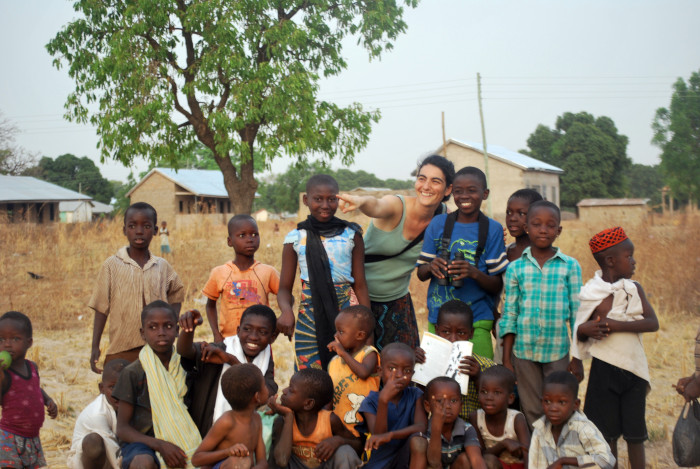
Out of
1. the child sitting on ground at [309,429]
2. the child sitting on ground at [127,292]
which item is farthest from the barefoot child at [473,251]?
the child sitting on ground at [127,292]

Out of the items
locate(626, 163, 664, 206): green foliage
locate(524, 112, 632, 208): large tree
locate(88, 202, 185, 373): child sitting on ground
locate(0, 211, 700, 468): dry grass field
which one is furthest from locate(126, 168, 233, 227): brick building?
locate(626, 163, 664, 206): green foliage

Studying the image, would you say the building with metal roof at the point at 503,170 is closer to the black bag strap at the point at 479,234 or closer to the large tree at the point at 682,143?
the large tree at the point at 682,143

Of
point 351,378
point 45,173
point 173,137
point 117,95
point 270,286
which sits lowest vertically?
point 351,378

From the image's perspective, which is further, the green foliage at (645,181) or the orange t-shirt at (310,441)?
the green foliage at (645,181)

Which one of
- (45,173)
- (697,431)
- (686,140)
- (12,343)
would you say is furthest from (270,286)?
(45,173)

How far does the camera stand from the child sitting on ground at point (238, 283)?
392 centimetres

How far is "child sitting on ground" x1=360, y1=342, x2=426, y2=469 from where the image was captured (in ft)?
9.98

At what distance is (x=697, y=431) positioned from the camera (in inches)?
125

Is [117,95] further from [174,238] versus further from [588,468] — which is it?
[588,468]

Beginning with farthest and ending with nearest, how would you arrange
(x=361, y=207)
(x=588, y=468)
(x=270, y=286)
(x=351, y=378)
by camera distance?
(x=270, y=286), (x=361, y=207), (x=351, y=378), (x=588, y=468)

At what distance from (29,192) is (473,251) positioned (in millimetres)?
30511

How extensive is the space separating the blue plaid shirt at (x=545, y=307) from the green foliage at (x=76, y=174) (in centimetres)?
5102

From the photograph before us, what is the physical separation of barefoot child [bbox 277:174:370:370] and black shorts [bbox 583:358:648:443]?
4.86ft

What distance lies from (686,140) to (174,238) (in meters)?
26.8
